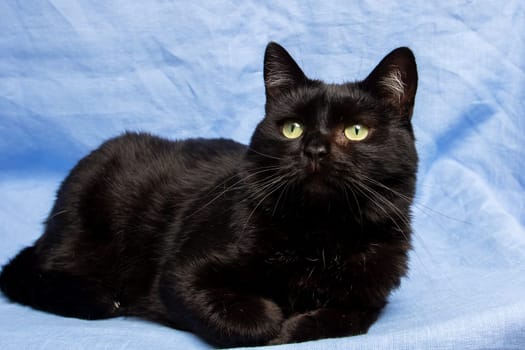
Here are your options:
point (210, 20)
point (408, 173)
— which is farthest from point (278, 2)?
point (408, 173)

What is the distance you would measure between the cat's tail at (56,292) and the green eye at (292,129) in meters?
0.78

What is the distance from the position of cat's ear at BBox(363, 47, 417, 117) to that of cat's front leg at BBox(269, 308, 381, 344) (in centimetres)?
56

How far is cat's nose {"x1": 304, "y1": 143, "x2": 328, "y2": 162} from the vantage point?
5.65 feet

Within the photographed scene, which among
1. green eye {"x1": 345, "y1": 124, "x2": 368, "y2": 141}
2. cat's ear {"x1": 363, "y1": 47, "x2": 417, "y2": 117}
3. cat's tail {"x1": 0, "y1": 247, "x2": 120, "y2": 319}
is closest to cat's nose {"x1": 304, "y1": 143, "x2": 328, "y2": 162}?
green eye {"x1": 345, "y1": 124, "x2": 368, "y2": 141}

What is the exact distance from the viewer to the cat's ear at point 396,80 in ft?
6.35

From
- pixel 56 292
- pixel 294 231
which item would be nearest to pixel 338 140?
pixel 294 231

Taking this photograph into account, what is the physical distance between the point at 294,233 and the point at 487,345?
1.77 ft

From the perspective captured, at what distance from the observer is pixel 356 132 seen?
185 centimetres

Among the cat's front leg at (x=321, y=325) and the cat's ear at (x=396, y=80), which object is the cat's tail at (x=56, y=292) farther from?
the cat's ear at (x=396, y=80)

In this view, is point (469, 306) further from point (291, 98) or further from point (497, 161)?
point (497, 161)

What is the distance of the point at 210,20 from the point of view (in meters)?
3.16

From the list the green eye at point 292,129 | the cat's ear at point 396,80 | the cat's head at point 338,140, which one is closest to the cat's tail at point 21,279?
the cat's head at point 338,140

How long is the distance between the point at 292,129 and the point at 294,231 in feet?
0.87

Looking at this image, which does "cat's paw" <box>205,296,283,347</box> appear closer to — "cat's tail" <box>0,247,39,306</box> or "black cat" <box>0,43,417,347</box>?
"black cat" <box>0,43,417,347</box>
